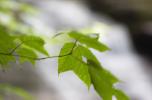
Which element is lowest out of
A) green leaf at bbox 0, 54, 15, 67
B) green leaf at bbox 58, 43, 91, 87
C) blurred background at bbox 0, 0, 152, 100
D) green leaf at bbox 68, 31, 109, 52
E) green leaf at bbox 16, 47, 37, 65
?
blurred background at bbox 0, 0, 152, 100

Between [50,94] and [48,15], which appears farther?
[48,15]

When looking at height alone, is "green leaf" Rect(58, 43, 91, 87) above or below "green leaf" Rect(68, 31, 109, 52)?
below

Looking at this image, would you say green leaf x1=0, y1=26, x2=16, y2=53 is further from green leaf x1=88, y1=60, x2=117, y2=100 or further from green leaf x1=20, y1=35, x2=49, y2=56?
green leaf x1=88, y1=60, x2=117, y2=100

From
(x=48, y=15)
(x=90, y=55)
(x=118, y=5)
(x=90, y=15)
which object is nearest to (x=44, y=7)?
(x=48, y=15)

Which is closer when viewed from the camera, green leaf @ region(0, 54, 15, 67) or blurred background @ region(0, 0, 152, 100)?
green leaf @ region(0, 54, 15, 67)

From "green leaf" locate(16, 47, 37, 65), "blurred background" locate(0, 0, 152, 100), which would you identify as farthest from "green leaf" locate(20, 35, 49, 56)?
"blurred background" locate(0, 0, 152, 100)

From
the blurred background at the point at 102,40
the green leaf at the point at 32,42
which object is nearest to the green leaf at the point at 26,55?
the green leaf at the point at 32,42

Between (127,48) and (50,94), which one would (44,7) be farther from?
(50,94)

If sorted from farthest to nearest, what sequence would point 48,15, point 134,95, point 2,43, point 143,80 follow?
point 48,15 < point 143,80 < point 134,95 < point 2,43
